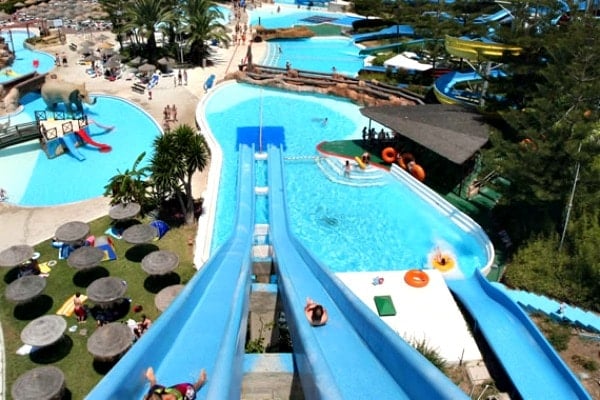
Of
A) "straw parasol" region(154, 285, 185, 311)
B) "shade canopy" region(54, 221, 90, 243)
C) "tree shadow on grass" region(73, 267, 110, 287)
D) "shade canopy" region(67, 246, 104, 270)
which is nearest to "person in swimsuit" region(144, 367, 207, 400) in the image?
"straw parasol" region(154, 285, 185, 311)

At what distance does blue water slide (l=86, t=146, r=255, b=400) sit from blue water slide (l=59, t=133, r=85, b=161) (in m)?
14.2

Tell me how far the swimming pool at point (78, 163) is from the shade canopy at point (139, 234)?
528 centimetres

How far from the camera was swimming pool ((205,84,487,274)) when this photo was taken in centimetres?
1902

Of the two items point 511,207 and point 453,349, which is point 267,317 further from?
point 511,207

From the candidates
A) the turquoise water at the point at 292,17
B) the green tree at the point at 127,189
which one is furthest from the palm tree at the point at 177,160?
the turquoise water at the point at 292,17

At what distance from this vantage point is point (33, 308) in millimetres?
15953

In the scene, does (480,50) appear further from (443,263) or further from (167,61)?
(167,61)

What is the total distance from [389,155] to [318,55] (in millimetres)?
23900

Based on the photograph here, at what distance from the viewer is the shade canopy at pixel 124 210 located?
19.4 meters

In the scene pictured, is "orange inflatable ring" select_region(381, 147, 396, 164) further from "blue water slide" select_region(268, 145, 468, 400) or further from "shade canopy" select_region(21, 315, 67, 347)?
"shade canopy" select_region(21, 315, 67, 347)

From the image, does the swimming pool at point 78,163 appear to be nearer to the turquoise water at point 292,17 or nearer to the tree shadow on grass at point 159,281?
the tree shadow on grass at point 159,281

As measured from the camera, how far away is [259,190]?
74.8 feet

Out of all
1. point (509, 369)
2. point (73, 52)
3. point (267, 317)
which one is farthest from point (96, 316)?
point (73, 52)

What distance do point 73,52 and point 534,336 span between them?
133ft
